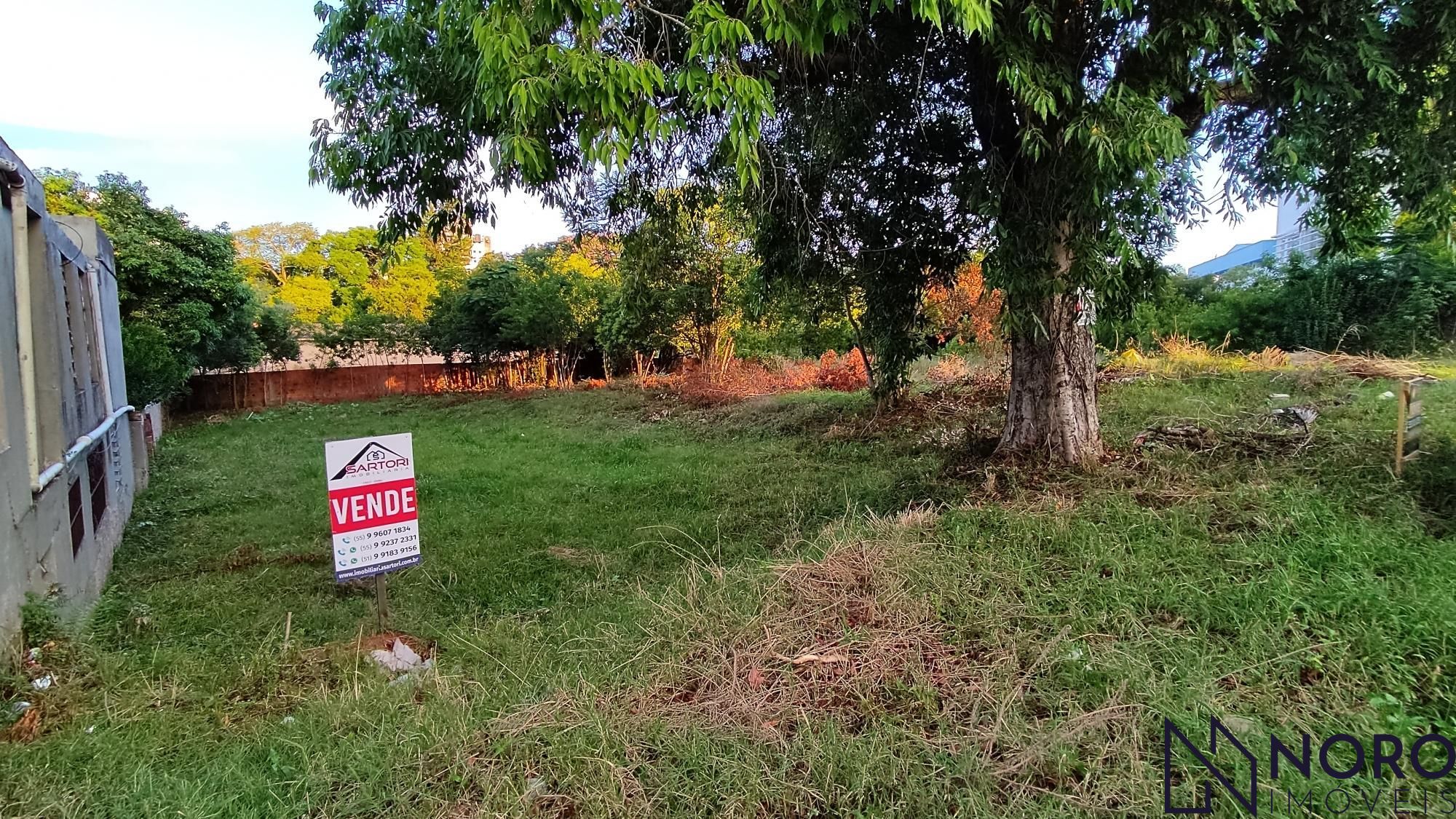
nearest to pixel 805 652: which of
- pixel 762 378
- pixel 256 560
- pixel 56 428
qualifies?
pixel 56 428

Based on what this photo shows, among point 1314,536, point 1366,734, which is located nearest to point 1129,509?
point 1314,536

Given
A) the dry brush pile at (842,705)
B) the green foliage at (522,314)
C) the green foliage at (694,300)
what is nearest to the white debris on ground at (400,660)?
the dry brush pile at (842,705)

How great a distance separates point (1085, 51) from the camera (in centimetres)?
416

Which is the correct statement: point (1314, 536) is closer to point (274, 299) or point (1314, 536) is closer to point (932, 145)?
point (932, 145)

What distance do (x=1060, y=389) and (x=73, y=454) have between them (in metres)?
6.49

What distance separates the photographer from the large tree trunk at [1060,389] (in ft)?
17.0

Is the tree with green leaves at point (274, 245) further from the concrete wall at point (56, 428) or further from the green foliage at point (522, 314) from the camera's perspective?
the concrete wall at point (56, 428)

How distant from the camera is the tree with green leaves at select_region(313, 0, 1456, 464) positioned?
3371 millimetres

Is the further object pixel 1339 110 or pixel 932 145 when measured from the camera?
pixel 932 145

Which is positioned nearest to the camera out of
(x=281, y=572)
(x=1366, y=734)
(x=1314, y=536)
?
(x=1366, y=734)

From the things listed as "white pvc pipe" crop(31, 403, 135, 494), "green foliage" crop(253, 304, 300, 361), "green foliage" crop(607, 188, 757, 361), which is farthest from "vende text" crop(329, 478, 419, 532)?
"green foliage" crop(253, 304, 300, 361)

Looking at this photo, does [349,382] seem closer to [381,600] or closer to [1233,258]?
[381,600]

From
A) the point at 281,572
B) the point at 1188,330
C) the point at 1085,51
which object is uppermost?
the point at 1085,51

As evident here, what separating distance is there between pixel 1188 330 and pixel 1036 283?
38.0 ft
